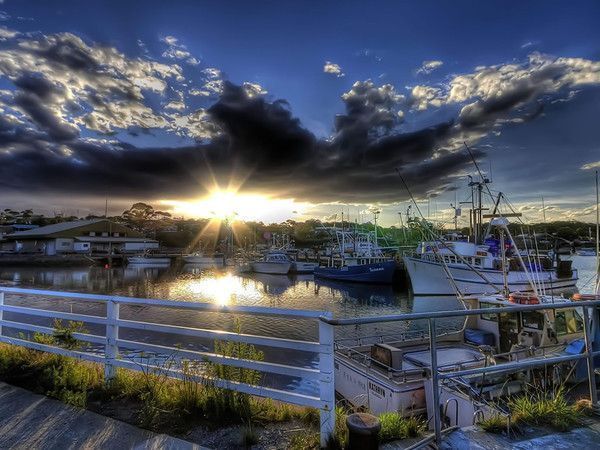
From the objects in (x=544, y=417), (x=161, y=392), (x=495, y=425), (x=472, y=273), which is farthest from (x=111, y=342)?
(x=472, y=273)

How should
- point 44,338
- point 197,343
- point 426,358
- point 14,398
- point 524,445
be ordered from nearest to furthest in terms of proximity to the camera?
1. point 524,445
2. point 14,398
3. point 44,338
4. point 426,358
5. point 197,343

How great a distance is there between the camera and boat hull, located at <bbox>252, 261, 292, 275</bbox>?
6227 centimetres

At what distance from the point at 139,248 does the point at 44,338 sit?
90.8m

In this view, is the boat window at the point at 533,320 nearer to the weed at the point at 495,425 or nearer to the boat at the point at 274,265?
the weed at the point at 495,425

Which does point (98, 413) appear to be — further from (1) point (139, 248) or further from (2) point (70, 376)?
(1) point (139, 248)

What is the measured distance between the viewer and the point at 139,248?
294ft

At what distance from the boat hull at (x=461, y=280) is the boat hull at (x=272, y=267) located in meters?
25.9

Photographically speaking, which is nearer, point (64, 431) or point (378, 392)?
point (64, 431)

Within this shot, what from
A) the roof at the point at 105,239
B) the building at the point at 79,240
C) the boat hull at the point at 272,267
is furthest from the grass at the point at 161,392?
the roof at the point at 105,239

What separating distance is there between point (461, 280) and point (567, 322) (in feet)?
91.3

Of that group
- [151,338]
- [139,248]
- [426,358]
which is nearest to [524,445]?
[426,358]

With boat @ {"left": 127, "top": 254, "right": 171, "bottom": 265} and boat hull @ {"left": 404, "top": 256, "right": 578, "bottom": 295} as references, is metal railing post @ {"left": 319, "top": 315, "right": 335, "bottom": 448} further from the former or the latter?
boat @ {"left": 127, "top": 254, "right": 171, "bottom": 265}

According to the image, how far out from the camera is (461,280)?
36.2m

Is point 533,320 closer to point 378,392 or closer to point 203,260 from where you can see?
point 378,392
